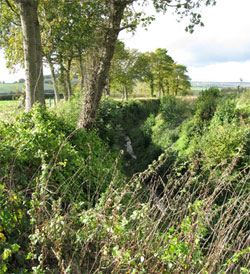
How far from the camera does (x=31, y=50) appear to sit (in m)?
6.68

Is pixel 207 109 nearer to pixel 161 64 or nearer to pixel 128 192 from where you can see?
pixel 128 192

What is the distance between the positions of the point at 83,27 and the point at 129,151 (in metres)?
7.65

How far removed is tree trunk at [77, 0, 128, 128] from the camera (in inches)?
307

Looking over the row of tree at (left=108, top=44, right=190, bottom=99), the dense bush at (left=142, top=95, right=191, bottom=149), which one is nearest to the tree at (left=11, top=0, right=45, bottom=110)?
the dense bush at (left=142, top=95, right=191, bottom=149)

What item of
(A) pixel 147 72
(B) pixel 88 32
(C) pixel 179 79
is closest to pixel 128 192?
(B) pixel 88 32

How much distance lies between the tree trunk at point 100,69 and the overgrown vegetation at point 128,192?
0.50 meters

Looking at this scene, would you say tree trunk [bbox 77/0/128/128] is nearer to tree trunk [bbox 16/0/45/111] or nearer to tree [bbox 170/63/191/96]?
tree trunk [bbox 16/0/45/111]

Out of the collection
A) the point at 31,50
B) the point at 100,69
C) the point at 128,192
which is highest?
the point at 31,50

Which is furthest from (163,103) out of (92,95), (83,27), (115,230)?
(115,230)

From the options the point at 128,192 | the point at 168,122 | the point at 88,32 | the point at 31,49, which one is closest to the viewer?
the point at 128,192

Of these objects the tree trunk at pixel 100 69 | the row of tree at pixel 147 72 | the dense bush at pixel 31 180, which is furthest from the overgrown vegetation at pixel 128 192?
the row of tree at pixel 147 72

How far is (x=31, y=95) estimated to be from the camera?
22.7 feet

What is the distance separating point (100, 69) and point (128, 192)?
21.0ft

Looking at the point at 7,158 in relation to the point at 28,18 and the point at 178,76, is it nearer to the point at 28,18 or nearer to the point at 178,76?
the point at 28,18
